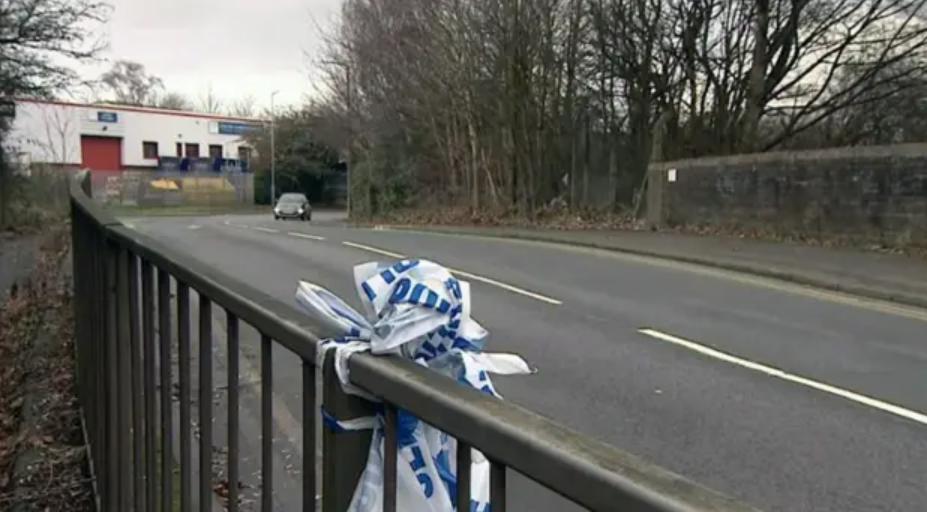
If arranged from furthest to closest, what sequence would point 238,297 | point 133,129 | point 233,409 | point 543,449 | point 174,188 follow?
point 133,129
point 174,188
point 233,409
point 238,297
point 543,449

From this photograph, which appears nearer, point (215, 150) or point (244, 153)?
point (244, 153)

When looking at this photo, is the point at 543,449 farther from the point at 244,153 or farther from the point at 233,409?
the point at 244,153

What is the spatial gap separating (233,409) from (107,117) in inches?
2769

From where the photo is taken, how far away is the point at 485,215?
2936 cm

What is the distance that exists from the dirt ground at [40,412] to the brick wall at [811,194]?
13.6m

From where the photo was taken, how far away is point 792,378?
6.98 meters

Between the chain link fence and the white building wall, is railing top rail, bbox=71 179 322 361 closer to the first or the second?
the chain link fence

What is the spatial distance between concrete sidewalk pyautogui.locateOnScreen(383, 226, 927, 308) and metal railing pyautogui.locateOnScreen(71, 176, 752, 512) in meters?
10.1

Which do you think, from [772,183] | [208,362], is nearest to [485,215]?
[772,183]

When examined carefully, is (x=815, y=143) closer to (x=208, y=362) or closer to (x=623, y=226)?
(x=623, y=226)

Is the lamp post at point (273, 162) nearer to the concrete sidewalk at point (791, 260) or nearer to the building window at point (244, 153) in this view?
the building window at point (244, 153)

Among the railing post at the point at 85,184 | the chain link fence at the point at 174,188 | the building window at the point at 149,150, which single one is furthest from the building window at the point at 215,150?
the railing post at the point at 85,184

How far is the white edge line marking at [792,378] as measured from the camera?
6016 mm

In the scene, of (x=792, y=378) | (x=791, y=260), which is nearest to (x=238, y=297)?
(x=792, y=378)
